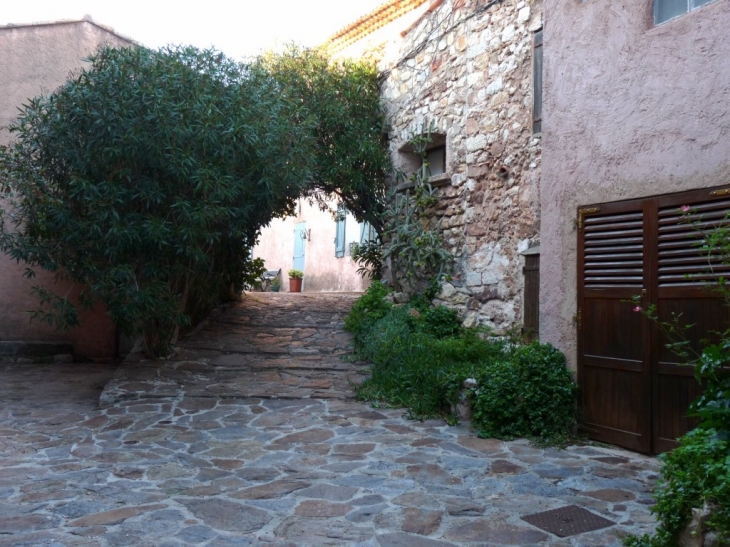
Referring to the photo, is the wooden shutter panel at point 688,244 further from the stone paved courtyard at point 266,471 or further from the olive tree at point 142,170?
the olive tree at point 142,170

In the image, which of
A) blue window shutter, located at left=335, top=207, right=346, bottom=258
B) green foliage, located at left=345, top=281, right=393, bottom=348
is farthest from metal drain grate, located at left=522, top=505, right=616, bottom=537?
blue window shutter, located at left=335, top=207, right=346, bottom=258

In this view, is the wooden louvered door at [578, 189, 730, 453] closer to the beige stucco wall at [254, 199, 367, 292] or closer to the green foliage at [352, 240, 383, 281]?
the green foliage at [352, 240, 383, 281]

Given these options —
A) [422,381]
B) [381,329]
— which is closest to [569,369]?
[422,381]

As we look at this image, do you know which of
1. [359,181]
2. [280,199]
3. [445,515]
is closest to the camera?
[445,515]

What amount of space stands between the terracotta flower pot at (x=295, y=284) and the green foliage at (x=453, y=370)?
9804 millimetres

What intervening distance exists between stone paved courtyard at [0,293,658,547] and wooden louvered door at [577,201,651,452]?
30cm

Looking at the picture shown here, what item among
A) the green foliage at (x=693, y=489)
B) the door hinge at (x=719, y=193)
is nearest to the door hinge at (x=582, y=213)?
the door hinge at (x=719, y=193)

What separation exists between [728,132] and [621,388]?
2.17 m

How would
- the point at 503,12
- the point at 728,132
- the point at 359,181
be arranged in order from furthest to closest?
the point at 359,181, the point at 503,12, the point at 728,132

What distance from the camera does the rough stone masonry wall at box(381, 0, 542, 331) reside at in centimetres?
802

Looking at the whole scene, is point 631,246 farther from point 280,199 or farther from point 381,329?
point 280,199

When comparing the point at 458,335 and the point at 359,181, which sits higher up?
the point at 359,181

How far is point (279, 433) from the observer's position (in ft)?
20.2

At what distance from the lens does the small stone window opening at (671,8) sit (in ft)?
16.3
